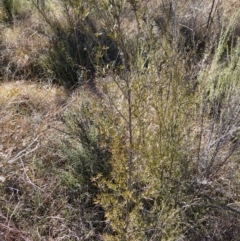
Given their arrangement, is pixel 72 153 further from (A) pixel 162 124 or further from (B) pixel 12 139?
(A) pixel 162 124

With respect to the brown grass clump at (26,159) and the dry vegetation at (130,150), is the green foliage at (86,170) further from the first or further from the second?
the brown grass clump at (26,159)

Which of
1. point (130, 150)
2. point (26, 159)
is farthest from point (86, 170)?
point (130, 150)

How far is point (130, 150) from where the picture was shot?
151 centimetres

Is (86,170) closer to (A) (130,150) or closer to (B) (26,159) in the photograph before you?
(B) (26,159)

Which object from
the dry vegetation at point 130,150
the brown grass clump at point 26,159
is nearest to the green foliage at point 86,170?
the dry vegetation at point 130,150

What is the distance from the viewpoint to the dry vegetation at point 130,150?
170cm

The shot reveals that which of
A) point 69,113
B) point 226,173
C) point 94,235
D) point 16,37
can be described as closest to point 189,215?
point 226,173

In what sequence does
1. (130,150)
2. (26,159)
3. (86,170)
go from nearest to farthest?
(130,150) → (86,170) → (26,159)

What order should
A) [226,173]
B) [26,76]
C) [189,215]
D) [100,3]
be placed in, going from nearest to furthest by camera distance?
1. [100,3]
2. [189,215]
3. [226,173]
4. [26,76]

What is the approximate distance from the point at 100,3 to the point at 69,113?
1.38 metres

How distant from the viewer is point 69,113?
2561mm

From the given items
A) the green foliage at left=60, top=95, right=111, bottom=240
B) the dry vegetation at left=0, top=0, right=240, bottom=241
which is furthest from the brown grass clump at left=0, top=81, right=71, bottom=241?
the green foliage at left=60, top=95, right=111, bottom=240

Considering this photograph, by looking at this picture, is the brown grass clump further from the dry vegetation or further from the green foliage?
the green foliage

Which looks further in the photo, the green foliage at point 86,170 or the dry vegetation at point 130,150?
the green foliage at point 86,170
